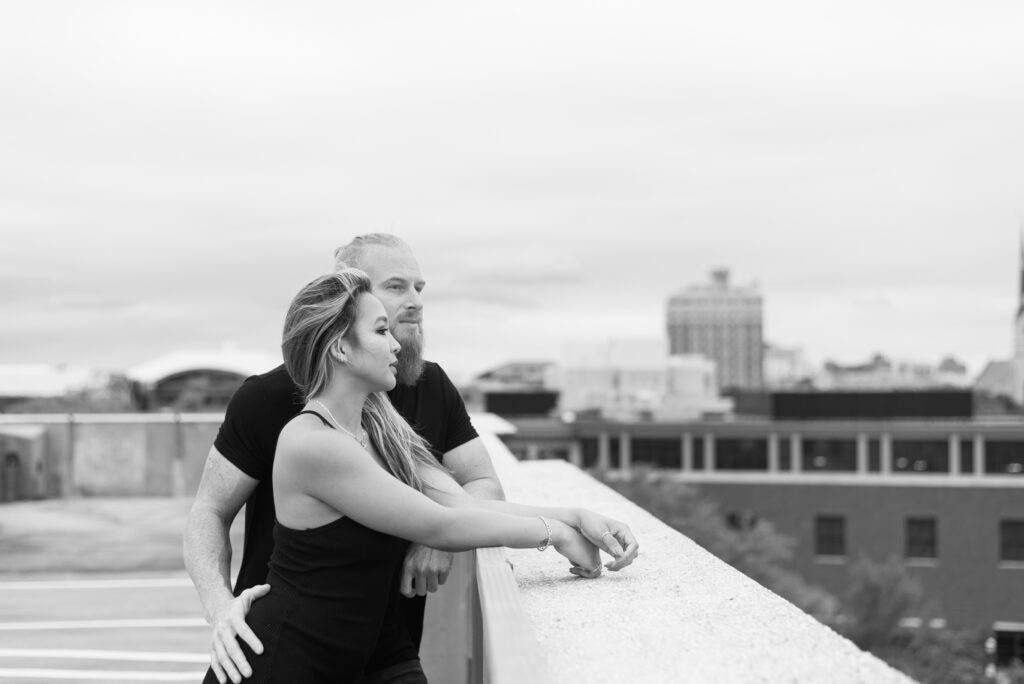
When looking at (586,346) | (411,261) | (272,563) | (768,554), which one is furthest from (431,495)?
(586,346)

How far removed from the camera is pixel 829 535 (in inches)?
2126

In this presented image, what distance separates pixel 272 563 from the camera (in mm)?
2703

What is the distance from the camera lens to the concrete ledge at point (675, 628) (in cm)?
220

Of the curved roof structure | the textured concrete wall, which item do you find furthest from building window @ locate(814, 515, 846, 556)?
the textured concrete wall

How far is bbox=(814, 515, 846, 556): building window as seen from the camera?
5353cm

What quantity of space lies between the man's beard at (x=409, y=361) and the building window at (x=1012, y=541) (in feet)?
180

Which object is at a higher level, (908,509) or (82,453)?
(82,453)

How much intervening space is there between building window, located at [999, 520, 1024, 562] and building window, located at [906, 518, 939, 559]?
2.92 m

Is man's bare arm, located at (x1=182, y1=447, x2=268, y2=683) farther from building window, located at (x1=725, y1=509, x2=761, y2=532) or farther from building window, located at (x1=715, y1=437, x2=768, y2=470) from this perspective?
building window, located at (x1=715, y1=437, x2=768, y2=470)

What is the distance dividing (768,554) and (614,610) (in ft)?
146

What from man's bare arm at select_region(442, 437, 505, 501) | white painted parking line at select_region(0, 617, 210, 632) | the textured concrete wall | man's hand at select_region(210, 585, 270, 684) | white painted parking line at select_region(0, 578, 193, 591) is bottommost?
white painted parking line at select_region(0, 578, 193, 591)

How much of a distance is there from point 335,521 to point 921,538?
182 feet

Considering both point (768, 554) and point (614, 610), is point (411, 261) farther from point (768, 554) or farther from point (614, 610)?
point (768, 554)

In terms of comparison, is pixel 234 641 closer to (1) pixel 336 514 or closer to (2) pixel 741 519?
(1) pixel 336 514
